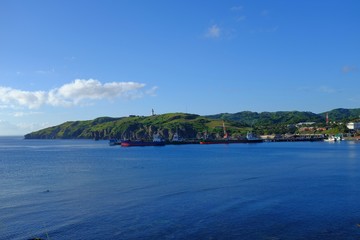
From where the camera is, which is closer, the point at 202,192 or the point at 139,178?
the point at 202,192

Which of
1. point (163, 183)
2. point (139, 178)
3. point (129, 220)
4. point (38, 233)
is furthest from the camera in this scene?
point (139, 178)

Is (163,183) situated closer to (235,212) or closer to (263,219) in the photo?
(235,212)

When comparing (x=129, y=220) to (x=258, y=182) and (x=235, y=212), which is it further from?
(x=258, y=182)

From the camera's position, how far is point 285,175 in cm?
6700

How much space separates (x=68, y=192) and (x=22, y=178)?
20.4 metres

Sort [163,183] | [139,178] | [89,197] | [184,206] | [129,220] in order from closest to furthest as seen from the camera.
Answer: [129,220] < [184,206] < [89,197] < [163,183] < [139,178]

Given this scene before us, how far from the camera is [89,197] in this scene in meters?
45.6

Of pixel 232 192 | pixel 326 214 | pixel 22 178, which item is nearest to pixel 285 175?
pixel 232 192

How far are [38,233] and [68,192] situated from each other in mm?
19507

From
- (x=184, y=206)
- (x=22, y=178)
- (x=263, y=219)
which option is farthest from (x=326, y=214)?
(x=22, y=178)

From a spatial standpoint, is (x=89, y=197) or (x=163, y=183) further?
(x=163, y=183)

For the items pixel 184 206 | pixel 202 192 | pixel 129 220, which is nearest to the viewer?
pixel 129 220

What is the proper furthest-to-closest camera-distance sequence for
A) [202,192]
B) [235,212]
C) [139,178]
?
[139,178] < [202,192] < [235,212]

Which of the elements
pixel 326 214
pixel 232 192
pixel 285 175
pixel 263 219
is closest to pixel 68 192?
pixel 232 192
